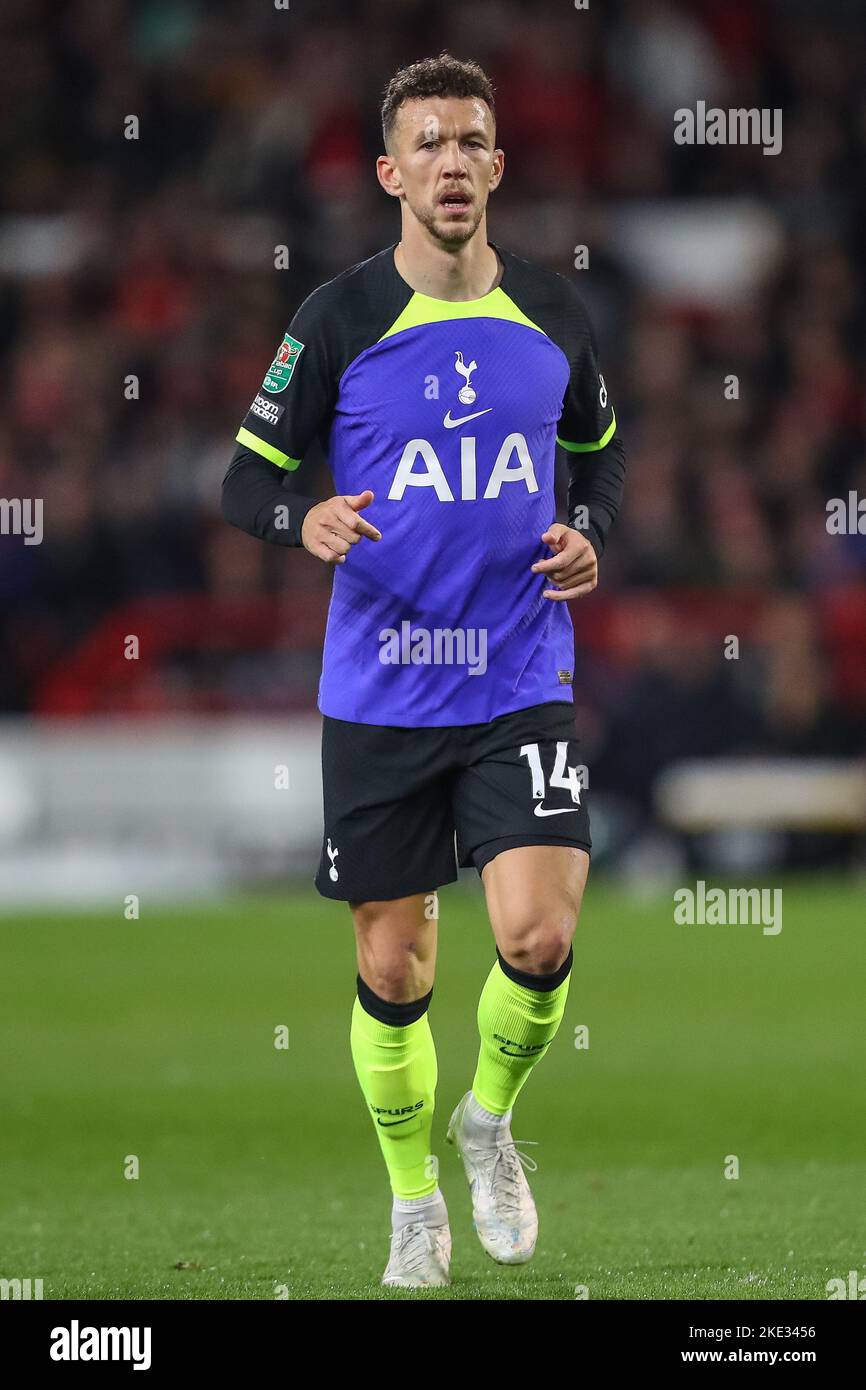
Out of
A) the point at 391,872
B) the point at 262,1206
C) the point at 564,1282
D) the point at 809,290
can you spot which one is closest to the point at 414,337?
the point at 391,872

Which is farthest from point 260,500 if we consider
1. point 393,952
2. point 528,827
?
point 393,952

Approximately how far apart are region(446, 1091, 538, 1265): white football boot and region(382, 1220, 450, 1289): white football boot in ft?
0.42

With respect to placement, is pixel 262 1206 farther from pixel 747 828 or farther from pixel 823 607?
pixel 823 607

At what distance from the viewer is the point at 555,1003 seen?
16.6 ft

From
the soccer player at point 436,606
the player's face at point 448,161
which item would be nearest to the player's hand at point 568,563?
the soccer player at point 436,606

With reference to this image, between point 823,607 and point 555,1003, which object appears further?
point 823,607

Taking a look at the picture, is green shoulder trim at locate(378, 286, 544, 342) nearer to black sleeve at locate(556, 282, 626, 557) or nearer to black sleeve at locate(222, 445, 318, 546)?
black sleeve at locate(556, 282, 626, 557)

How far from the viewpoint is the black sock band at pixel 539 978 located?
499 centimetres

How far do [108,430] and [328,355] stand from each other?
11.6 meters

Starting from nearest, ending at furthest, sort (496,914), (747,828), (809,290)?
(496,914) → (747,828) → (809,290)

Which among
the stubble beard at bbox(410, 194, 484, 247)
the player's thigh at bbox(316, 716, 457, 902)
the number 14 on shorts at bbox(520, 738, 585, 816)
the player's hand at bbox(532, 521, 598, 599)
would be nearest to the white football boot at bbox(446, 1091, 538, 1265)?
the player's thigh at bbox(316, 716, 457, 902)

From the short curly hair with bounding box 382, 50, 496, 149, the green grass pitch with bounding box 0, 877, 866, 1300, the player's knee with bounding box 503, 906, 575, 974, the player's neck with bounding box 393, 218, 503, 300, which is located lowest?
the green grass pitch with bounding box 0, 877, 866, 1300

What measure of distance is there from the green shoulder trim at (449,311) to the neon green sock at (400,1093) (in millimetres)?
1600

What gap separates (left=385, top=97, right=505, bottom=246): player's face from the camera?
4.96 m
